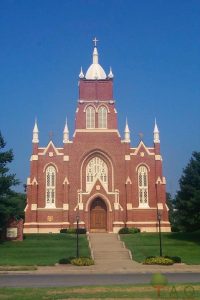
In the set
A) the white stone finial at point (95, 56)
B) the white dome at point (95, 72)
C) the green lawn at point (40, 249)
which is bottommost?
the green lawn at point (40, 249)

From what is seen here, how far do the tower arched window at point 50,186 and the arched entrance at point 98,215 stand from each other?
187 inches

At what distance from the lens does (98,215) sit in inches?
2104

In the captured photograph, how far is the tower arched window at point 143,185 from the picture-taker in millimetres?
54156

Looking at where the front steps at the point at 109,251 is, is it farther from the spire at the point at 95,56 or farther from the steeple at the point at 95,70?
the spire at the point at 95,56

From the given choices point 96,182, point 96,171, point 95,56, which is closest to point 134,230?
point 96,182

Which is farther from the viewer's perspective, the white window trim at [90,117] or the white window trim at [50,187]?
the white window trim at [90,117]

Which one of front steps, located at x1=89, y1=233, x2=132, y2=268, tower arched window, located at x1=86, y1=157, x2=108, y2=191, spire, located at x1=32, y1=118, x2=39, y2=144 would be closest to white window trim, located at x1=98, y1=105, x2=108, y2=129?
tower arched window, located at x1=86, y1=157, x2=108, y2=191

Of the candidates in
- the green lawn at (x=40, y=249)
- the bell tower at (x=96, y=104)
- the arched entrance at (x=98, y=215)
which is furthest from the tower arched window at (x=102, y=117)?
the green lawn at (x=40, y=249)

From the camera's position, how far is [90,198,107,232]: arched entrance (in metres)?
53.1

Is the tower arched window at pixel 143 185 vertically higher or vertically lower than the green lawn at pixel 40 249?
higher

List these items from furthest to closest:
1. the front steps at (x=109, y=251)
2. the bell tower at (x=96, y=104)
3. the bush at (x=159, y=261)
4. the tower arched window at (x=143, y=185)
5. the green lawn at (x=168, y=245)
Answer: the bell tower at (x=96, y=104) < the tower arched window at (x=143, y=185) < the green lawn at (x=168, y=245) < the front steps at (x=109, y=251) < the bush at (x=159, y=261)

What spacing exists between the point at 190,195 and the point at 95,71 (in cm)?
2270

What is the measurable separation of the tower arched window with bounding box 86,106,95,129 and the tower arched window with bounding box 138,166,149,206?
8.05 meters

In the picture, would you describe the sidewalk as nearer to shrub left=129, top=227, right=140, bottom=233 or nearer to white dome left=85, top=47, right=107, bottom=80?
shrub left=129, top=227, right=140, bottom=233
